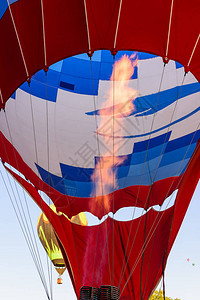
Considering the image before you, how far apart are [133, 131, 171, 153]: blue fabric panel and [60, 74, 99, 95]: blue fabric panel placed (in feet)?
4.38

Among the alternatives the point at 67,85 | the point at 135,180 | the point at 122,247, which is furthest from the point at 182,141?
the point at 122,247

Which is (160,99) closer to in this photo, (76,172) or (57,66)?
(57,66)

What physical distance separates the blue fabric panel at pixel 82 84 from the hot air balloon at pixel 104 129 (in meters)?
0.02

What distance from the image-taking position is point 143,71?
26.1ft

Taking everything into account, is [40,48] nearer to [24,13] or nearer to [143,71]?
[24,13]

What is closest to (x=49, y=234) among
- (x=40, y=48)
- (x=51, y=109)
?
(x=51, y=109)

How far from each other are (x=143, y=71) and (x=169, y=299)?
2117cm

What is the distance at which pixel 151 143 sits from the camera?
8.60 m

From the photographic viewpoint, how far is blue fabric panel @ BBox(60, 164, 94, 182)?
A: 902cm

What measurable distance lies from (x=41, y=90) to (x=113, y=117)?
4.65 ft

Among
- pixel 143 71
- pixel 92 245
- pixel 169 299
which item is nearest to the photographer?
pixel 143 71

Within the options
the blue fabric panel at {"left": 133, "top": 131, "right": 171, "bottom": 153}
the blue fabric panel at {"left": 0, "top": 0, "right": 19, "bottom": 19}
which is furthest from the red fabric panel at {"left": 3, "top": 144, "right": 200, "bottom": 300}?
the blue fabric panel at {"left": 0, "top": 0, "right": 19, "bottom": 19}

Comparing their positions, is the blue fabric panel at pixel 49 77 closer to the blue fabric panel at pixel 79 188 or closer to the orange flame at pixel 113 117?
the orange flame at pixel 113 117

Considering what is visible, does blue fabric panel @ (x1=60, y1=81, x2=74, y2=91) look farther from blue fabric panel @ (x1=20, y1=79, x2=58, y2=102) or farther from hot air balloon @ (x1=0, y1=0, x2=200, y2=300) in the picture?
blue fabric panel @ (x1=20, y1=79, x2=58, y2=102)
